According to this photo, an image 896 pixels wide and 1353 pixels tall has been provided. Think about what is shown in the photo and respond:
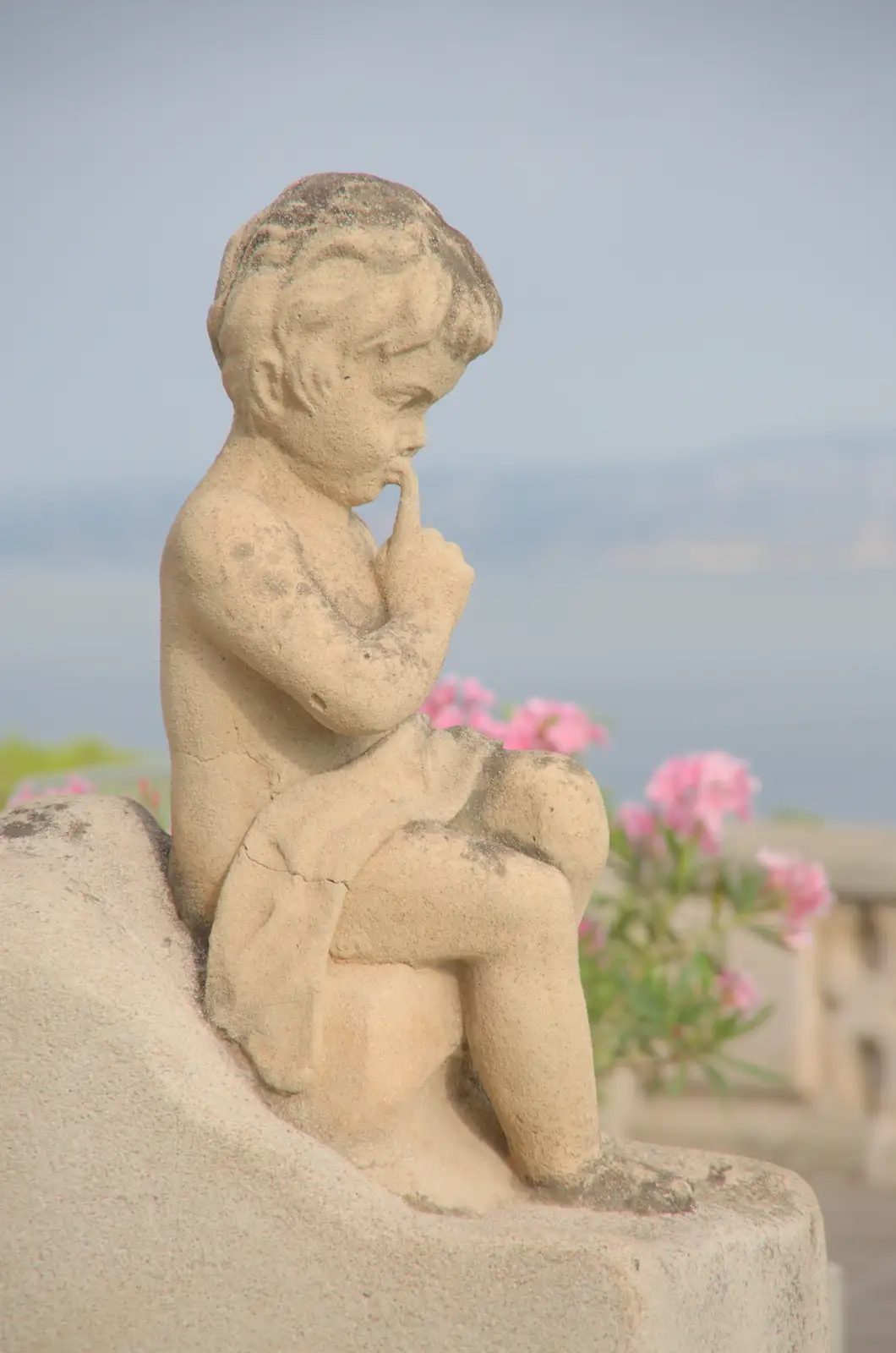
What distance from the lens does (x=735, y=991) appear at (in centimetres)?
358

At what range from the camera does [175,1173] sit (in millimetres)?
2045

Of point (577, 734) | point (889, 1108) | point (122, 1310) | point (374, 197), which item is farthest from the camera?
point (889, 1108)

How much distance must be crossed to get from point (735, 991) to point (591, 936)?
1.07 ft

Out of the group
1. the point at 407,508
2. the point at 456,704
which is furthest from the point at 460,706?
the point at 407,508

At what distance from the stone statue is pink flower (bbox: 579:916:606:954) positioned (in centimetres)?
129

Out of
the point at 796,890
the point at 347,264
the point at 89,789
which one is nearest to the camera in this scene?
the point at 347,264

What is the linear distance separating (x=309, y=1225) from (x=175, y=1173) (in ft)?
0.58

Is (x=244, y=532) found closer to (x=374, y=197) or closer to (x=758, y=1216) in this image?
(x=374, y=197)

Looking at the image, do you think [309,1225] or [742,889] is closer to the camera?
[309,1225]

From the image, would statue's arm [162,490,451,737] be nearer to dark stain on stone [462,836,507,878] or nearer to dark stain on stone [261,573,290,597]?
dark stain on stone [261,573,290,597]

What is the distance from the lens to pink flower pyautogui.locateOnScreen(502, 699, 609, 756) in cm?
335

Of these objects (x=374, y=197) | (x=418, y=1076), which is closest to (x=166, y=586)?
(x=374, y=197)

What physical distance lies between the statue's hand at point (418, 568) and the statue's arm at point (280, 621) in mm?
106

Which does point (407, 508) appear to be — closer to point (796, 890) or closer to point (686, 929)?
point (796, 890)
